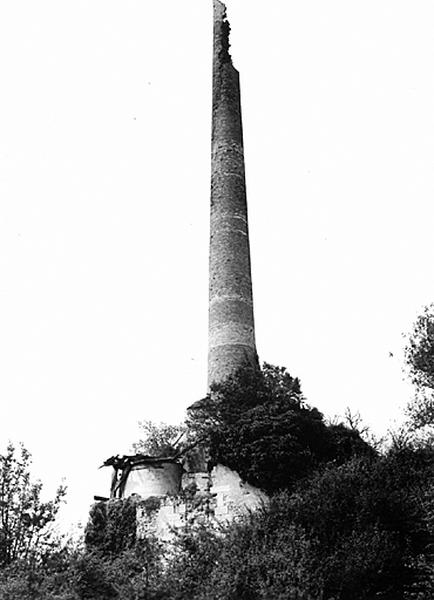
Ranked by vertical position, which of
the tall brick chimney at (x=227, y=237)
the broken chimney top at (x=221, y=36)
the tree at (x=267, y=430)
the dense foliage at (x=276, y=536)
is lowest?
the dense foliage at (x=276, y=536)

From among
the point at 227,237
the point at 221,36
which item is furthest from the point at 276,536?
the point at 221,36

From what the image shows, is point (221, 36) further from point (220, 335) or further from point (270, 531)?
point (270, 531)

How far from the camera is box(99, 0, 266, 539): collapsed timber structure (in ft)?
67.3

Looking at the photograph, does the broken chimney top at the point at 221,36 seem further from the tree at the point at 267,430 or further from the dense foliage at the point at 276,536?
the dense foliage at the point at 276,536

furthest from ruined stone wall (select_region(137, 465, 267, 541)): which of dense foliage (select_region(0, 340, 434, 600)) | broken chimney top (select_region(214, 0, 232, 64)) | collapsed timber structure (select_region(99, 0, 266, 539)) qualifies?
broken chimney top (select_region(214, 0, 232, 64))

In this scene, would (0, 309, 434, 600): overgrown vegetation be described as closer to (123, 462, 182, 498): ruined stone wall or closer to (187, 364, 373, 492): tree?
(187, 364, 373, 492): tree

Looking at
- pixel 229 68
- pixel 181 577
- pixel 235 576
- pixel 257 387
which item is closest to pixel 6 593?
pixel 181 577

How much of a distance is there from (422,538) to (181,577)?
536 cm

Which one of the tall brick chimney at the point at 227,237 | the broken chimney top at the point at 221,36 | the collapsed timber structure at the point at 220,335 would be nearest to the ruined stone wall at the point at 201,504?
the collapsed timber structure at the point at 220,335

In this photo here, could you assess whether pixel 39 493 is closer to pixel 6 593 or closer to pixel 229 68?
pixel 6 593

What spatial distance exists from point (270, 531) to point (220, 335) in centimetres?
1149

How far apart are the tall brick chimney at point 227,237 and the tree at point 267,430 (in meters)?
2.34

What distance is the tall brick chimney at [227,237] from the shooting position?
88.6ft

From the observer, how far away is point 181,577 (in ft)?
51.4
